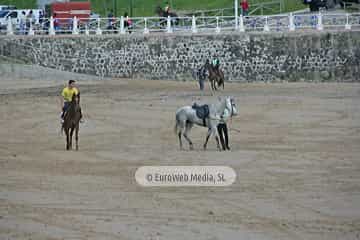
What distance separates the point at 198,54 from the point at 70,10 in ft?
30.3

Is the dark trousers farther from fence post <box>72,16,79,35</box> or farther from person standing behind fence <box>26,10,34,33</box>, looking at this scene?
person standing behind fence <box>26,10,34,33</box>

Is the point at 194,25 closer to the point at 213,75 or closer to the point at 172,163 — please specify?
the point at 213,75

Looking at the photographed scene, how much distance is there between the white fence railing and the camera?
47.8m

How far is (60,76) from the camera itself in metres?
47.1

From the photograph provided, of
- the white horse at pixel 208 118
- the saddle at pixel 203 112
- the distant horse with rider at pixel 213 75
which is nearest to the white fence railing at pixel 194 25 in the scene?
the distant horse with rider at pixel 213 75

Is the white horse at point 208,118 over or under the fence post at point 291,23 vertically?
under

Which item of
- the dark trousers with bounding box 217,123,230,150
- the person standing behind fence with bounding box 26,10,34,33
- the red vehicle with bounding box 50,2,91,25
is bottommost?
the dark trousers with bounding box 217,123,230,150

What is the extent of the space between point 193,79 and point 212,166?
25.3 m

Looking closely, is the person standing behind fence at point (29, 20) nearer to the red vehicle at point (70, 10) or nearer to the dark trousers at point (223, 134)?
the red vehicle at point (70, 10)

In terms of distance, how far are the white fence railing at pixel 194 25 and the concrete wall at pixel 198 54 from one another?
42 centimetres

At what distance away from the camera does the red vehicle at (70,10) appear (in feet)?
180

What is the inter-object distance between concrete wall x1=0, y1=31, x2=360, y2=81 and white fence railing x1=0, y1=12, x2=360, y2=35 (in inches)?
16.6

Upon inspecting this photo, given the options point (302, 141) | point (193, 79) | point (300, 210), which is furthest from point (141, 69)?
point (300, 210)

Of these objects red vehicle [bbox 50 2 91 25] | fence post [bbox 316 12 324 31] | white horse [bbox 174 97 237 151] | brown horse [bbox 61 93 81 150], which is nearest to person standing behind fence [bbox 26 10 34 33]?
red vehicle [bbox 50 2 91 25]
